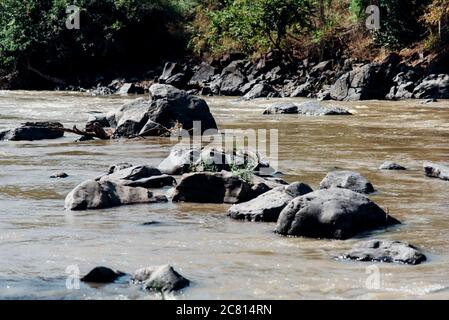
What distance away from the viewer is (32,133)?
14820 millimetres

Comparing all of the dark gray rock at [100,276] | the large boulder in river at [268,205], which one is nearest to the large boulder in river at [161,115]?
the large boulder in river at [268,205]

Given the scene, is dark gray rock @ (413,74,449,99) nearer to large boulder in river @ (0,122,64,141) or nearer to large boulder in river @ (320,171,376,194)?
large boulder in river @ (0,122,64,141)

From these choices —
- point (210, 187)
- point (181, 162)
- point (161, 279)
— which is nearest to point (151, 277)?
point (161, 279)

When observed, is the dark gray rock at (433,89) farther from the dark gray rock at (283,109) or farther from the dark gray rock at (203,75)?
the dark gray rock at (203,75)

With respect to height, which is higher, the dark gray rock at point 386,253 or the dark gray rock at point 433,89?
the dark gray rock at point 433,89

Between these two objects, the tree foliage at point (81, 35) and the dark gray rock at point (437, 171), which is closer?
the dark gray rock at point (437, 171)

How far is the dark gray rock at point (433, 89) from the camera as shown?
985 inches

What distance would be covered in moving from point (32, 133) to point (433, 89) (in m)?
14.1

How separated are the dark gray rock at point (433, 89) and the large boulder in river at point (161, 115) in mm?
11123

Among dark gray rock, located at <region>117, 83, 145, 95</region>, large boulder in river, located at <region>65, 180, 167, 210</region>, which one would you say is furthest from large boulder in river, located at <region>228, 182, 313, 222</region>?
dark gray rock, located at <region>117, 83, 145, 95</region>

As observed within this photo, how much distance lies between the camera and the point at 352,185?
8594mm

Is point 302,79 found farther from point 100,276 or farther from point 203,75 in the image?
point 100,276

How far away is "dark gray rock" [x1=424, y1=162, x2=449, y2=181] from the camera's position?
9.56m
